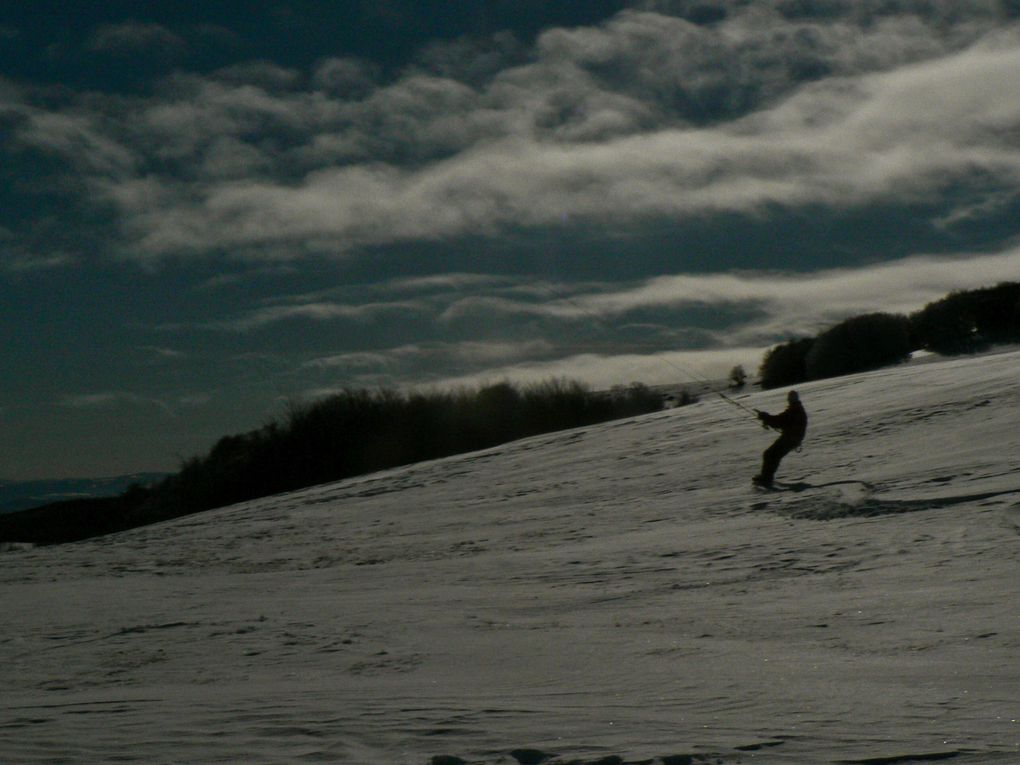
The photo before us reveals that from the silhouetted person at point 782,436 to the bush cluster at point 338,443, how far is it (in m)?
22.9

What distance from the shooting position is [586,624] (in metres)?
7.20

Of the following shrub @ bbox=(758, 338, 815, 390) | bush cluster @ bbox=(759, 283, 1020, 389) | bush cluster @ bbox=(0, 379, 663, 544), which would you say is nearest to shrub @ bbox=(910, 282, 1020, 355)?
bush cluster @ bbox=(759, 283, 1020, 389)

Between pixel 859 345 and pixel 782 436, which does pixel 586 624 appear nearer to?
pixel 782 436

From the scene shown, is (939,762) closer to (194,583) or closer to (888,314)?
(194,583)

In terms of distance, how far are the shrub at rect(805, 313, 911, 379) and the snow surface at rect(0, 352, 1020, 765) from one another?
1568cm

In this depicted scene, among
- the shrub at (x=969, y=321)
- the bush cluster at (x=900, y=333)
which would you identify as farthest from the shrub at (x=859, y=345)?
the shrub at (x=969, y=321)

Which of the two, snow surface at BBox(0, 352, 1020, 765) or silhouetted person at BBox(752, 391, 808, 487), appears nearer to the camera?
snow surface at BBox(0, 352, 1020, 765)

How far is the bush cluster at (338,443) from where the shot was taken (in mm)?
35969

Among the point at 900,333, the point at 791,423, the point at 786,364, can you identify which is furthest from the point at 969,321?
the point at 791,423

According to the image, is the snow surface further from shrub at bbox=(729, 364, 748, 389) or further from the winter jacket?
shrub at bbox=(729, 364, 748, 389)

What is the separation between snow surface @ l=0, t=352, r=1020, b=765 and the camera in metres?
4.39

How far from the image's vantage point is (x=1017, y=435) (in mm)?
12750

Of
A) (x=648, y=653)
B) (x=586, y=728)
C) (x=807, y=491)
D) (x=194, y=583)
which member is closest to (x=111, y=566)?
(x=194, y=583)

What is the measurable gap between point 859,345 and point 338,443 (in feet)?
58.7
